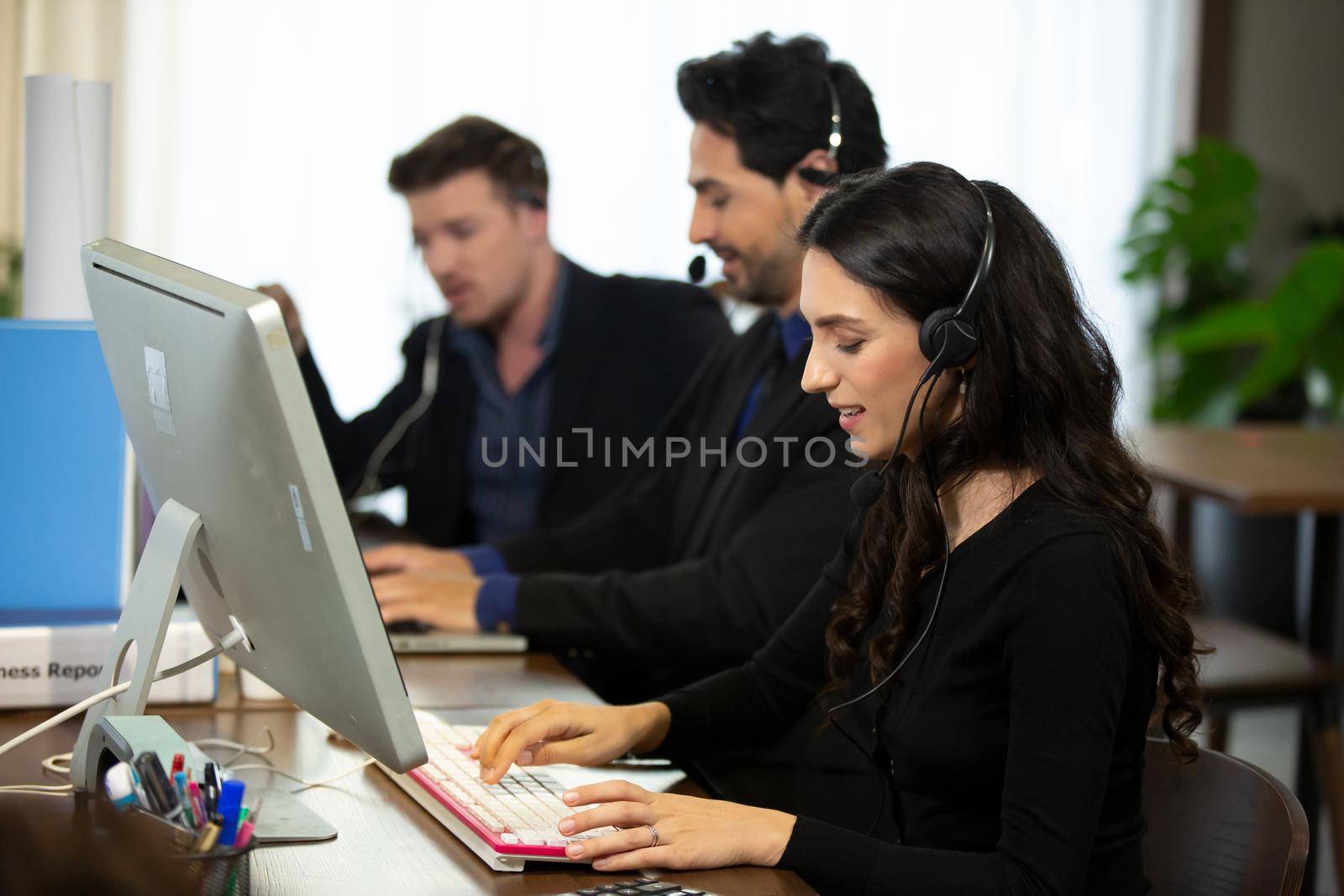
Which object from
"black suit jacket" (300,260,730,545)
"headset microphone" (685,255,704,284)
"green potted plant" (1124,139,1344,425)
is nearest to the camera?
"headset microphone" (685,255,704,284)

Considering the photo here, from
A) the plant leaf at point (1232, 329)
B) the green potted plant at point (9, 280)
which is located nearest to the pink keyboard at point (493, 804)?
the green potted plant at point (9, 280)

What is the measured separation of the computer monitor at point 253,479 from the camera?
2.51ft

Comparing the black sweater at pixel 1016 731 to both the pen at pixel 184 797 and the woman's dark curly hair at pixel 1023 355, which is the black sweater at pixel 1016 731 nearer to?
the woman's dark curly hair at pixel 1023 355

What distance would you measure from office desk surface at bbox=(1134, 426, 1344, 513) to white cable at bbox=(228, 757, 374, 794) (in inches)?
55.3

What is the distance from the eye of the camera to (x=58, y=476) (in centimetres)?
132

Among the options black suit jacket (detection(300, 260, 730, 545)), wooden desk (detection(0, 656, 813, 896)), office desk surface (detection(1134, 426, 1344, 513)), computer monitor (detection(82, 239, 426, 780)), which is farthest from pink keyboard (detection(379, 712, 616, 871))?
office desk surface (detection(1134, 426, 1344, 513))

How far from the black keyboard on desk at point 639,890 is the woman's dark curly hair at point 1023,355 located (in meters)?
0.41

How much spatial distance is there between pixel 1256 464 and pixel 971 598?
6.86ft

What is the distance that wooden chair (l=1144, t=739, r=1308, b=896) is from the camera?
1.00 m

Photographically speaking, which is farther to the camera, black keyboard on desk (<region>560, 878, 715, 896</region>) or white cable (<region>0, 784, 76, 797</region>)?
white cable (<region>0, 784, 76, 797</region>)

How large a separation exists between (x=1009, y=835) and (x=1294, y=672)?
1.86 meters

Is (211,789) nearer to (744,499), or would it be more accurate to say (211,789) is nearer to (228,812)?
(228,812)

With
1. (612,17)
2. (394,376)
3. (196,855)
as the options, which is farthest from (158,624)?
A: (612,17)

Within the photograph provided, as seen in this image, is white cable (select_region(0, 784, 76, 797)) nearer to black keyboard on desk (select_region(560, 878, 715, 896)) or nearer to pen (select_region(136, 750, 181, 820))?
pen (select_region(136, 750, 181, 820))
